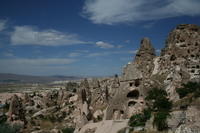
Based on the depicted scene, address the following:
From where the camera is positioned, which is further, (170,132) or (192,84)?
(192,84)

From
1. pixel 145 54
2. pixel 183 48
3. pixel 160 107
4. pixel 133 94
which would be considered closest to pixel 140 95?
pixel 133 94

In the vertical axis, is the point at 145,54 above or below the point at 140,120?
above

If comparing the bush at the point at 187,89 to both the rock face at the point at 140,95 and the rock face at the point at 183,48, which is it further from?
the rock face at the point at 183,48

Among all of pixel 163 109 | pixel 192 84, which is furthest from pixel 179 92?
pixel 163 109

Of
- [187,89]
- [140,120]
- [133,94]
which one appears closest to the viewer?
[140,120]

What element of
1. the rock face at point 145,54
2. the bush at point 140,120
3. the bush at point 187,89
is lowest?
the bush at point 140,120

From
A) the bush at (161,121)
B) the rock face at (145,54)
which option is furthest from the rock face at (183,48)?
the bush at (161,121)

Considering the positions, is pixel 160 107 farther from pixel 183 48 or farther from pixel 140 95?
pixel 183 48

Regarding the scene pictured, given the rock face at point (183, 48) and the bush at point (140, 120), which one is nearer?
the bush at point (140, 120)

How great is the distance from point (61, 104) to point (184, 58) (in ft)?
107

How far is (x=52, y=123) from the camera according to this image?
4081cm

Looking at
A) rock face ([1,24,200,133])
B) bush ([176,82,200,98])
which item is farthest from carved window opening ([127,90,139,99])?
bush ([176,82,200,98])

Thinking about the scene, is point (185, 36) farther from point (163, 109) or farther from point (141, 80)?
point (163, 109)

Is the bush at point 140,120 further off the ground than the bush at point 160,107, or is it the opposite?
the bush at point 160,107
